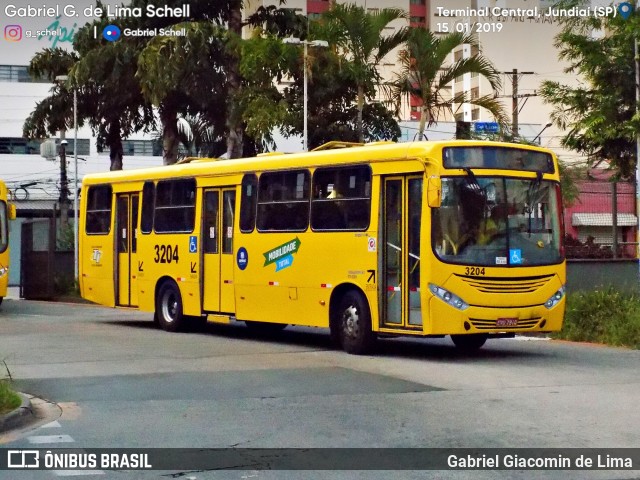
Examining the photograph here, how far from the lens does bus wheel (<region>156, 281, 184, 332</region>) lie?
2280 centimetres

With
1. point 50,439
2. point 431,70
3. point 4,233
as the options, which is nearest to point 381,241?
point 50,439

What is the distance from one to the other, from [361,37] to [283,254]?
44.0ft

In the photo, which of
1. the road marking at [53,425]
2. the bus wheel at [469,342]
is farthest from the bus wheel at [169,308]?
the road marking at [53,425]

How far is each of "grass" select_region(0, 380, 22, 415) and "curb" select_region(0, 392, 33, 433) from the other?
0.06 meters

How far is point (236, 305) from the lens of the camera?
68.7ft

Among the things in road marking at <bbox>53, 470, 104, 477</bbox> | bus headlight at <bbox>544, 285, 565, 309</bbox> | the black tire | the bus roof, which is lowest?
the black tire

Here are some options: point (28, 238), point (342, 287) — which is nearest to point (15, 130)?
point (28, 238)

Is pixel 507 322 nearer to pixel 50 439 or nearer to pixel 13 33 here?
pixel 50 439

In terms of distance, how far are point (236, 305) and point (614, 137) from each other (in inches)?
391

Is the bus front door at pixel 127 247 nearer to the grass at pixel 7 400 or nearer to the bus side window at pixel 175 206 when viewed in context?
the bus side window at pixel 175 206

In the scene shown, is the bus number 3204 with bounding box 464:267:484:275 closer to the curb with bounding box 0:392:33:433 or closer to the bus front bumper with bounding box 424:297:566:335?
the bus front bumper with bounding box 424:297:566:335

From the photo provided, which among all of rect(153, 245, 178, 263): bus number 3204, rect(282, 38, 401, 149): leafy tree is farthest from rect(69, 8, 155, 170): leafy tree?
rect(153, 245, 178, 263): bus number 3204

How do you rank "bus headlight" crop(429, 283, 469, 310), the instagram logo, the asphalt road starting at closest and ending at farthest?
the asphalt road
"bus headlight" crop(429, 283, 469, 310)
the instagram logo

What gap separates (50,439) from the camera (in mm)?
10602
